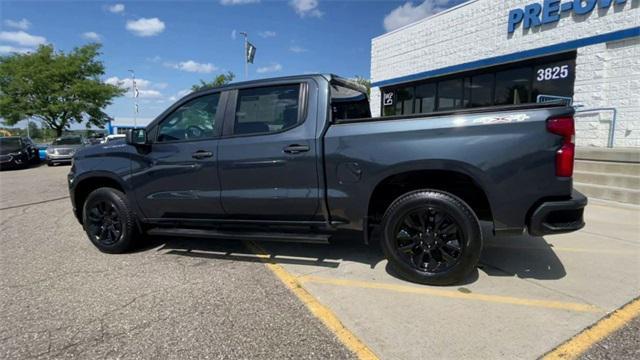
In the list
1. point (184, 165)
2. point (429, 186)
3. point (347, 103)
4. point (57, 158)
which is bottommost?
point (57, 158)

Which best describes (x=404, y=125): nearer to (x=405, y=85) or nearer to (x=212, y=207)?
(x=212, y=207)

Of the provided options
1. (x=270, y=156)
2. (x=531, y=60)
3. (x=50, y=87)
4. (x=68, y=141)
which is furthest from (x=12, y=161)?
(x=531, y=60)

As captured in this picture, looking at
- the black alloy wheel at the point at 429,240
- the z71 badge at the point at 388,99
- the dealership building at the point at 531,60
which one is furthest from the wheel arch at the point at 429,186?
the z71 badge at the point at 388,99

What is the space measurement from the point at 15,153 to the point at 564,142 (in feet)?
67.7

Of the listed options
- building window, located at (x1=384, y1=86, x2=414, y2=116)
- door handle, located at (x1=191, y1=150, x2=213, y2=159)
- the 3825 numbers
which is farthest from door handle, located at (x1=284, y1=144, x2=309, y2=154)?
building window, located at (x1=384, y1=86, x2=414, y2=116)

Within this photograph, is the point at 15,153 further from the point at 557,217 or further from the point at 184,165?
the point at 557,217

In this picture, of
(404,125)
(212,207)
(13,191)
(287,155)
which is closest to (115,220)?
(212,207)

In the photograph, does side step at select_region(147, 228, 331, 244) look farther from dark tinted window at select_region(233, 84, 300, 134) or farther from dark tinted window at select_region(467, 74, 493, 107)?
dark tinted window at select_region(467, 74, 493, 107)

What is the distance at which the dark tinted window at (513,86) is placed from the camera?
35.7ft

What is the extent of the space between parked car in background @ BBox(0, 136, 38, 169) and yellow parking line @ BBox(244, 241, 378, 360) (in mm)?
17768

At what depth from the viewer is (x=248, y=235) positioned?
3.87 m

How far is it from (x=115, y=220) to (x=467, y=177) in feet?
13.2

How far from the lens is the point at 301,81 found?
384cm

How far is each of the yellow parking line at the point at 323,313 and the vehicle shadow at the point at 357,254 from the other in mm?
257
